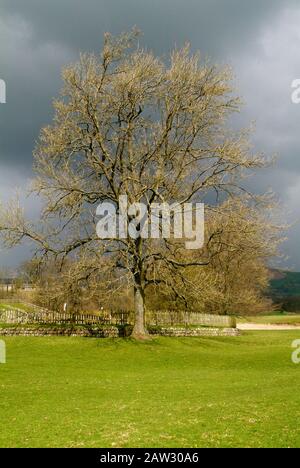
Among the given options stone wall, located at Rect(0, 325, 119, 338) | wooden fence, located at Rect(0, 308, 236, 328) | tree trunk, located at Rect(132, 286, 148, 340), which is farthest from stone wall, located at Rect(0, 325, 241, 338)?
tree trunk, located at Rect(132, 286, 148, 340)

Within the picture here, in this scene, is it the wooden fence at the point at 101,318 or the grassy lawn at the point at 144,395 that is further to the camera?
the wooden fence at the point at 101,318

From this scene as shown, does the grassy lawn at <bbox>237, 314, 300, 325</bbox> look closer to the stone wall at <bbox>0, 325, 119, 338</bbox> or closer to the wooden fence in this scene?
the wooden fence

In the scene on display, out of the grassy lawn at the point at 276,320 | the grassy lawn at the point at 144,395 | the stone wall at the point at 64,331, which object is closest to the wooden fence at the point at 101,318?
the stone wall at the point at 64,331

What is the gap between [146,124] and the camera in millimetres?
30828

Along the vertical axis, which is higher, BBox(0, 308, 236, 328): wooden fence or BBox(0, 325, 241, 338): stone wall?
BBox(0, 308, 236, 328): wooden fence

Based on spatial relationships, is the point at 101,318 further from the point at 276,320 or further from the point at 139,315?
the point at 276,320

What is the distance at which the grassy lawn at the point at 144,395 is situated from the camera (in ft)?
32.3

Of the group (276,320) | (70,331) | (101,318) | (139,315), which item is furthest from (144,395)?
(276,320)

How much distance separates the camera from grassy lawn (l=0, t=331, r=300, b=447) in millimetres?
9852

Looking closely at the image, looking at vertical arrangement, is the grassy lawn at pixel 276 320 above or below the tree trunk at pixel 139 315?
below

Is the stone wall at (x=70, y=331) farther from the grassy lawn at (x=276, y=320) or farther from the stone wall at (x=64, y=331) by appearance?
the grassy lawn at (x=276, y=320)

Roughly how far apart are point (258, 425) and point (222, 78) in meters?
23.3

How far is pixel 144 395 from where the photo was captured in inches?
603

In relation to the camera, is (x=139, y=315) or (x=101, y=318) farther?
(x=101, y=318)
